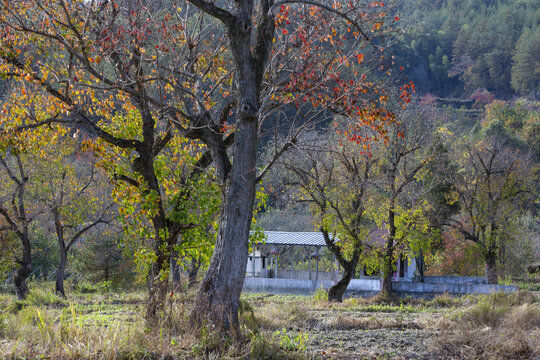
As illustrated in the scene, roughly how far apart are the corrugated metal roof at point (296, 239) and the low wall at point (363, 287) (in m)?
2.70

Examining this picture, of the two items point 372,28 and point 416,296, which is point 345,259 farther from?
point 372,28

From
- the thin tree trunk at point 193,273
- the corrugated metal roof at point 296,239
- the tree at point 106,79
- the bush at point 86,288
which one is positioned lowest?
the bush at point 86,288

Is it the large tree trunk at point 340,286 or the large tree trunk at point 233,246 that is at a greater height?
the large tree trunk at point 233,246

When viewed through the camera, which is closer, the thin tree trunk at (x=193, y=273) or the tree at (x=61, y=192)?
the thin tree trunk at (x=193, y=273)

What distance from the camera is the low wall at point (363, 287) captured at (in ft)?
74.1

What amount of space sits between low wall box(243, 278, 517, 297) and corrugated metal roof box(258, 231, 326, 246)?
2.70 meters

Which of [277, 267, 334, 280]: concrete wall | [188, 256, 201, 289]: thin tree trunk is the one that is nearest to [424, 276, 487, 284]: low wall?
[277, 267, 334, 280]: concrete wall

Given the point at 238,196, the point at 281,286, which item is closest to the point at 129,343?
the point at 238,196

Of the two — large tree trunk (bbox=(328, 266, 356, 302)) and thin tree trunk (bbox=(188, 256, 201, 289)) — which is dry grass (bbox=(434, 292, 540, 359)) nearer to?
thin tree trunk (bbox=(188, 256, 201, 289))

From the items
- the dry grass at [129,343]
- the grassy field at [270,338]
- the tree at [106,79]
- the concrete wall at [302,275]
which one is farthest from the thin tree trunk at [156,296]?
the concrete wall at [302,275]

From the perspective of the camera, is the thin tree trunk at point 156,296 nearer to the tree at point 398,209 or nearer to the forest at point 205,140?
the forest at point 205,140

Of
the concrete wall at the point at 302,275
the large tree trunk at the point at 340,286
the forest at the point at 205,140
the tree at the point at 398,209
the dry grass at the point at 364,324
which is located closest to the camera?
the forest at the point at 205,140

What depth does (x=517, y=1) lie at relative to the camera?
99.7 m

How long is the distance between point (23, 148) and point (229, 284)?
3.81 m
